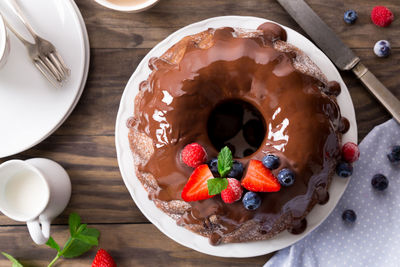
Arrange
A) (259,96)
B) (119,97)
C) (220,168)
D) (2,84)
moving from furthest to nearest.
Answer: (119,97)
(2,84)
(259,96)
(220,168)

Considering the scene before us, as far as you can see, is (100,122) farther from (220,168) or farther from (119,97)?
(220,168)

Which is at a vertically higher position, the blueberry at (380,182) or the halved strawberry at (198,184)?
the halved strawberry at (198,184)

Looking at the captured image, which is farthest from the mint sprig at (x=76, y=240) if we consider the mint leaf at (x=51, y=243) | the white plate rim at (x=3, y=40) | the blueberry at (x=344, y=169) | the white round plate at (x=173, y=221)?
the blueberry at (x=344, y=169)

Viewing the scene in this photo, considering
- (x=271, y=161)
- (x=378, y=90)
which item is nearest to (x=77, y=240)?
(x=271, y=161)

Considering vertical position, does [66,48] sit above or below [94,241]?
above

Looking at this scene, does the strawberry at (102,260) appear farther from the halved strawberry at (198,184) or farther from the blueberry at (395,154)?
the blueberry at (395,154)

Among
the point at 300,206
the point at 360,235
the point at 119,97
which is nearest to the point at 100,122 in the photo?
the point at 119,97

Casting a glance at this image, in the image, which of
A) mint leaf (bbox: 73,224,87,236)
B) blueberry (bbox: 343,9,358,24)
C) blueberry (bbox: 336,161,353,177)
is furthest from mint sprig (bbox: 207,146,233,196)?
blueberry (bbox: 343,9,358,24)
